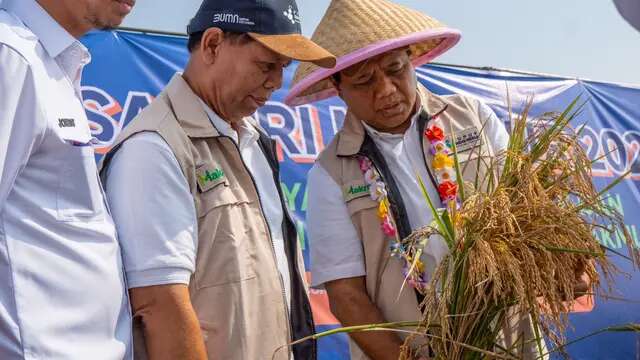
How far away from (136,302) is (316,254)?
2.36 feet

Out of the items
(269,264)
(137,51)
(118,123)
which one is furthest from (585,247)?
(137,51)

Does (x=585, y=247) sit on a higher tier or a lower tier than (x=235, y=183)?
lower

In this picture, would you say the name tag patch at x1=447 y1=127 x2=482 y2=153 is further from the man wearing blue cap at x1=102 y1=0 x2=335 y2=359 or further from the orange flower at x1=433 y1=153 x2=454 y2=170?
the man wearing blue cap at x1=102 y1=0 x2=335 y2=359

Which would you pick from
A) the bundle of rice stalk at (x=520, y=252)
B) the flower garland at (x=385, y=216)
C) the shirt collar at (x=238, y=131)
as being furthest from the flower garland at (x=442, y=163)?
the shirt collar at (x=238, y=131)

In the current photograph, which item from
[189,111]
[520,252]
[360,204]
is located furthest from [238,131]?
[520,252]

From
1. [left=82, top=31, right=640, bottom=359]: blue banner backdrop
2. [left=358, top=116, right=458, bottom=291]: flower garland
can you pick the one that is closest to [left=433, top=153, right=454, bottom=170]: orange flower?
[left=358, top=116, right=458, bottom=291]: flower garland

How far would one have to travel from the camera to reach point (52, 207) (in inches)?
57.2

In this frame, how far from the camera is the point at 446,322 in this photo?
1.60m

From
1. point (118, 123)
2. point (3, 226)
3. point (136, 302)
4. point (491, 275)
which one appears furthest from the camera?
point (118, 123)

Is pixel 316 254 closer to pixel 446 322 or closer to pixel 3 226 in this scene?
pixel 446 322

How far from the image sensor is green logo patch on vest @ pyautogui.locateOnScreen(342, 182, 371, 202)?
2.22 m

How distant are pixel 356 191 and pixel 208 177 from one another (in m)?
0.57

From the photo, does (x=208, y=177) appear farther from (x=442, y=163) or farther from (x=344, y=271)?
(x=442, y=163)

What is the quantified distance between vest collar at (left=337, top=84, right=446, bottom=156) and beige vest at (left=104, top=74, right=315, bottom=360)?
1.59ft
